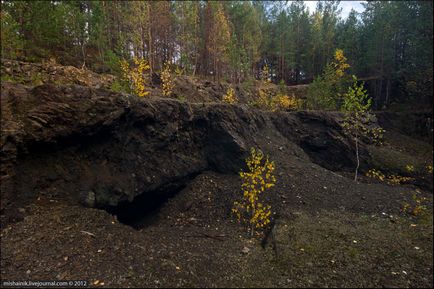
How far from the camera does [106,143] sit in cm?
808

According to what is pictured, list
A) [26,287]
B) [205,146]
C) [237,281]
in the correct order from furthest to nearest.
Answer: [205,146] < [237,281] < [26,287]

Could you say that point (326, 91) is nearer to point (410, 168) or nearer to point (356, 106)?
point (356, 106)

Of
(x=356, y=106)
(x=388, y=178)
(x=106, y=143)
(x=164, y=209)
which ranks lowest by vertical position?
(x=164, y=209)

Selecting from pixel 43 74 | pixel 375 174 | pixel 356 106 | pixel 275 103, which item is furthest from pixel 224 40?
pixel 375 174

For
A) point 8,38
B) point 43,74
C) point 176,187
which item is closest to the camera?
point 176,187

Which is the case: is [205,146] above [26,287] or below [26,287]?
above

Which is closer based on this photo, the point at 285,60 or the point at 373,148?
the point at 373,148

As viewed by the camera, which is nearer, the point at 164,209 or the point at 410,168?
the point at 164,209

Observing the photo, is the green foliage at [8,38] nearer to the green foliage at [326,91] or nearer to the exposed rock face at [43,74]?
the exposed rock face at [43,74]

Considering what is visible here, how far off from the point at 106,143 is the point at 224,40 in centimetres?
2130

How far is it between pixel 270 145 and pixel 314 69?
99.9ft

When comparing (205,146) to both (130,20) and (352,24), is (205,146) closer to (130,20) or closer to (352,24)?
(130,20)

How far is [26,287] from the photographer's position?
4277 millimetres

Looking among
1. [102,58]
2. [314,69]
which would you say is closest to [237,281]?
[102,58]
